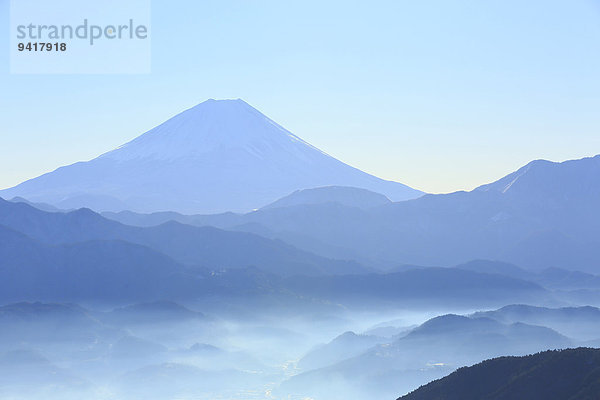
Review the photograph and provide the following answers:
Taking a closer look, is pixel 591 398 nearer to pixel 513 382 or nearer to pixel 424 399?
pixel 513 382

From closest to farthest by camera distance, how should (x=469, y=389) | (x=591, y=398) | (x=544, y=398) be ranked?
(x=591, y=398) < (x=544, y=398) < (x=469, y=389)

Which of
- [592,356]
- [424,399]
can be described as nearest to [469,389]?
[424,399]

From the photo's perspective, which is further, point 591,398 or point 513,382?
point 513,382

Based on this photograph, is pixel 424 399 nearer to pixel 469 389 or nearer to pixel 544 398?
pixel 469 389

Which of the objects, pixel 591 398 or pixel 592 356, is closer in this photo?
pixel 591 398

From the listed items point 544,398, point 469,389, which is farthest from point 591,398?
point 469,389

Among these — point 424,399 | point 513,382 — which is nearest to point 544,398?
point 513,382

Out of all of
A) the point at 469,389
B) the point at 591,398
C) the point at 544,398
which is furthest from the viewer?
the point at 469,389
